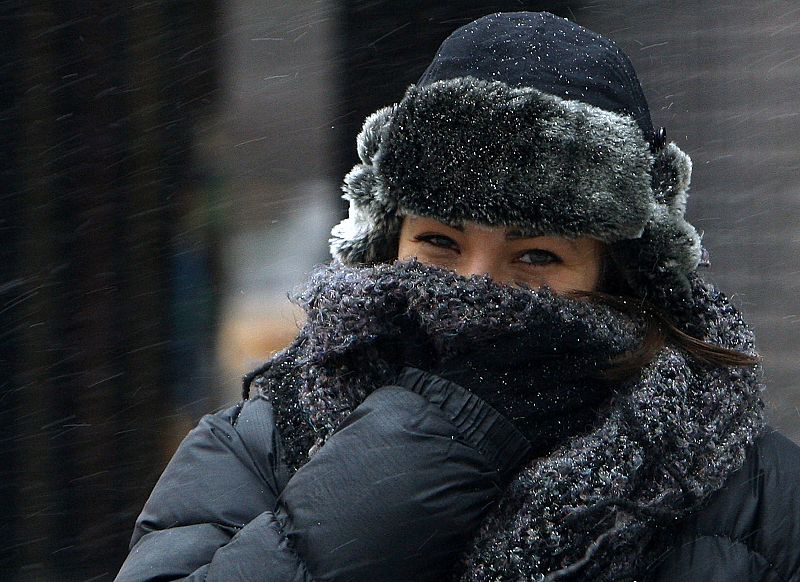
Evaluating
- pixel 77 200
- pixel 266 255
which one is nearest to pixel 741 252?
pixel 266 255

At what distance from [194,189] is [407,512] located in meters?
2.84

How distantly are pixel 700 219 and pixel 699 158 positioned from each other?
250 mm

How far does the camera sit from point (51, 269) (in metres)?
3.87

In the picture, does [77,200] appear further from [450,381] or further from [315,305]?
[450,381]

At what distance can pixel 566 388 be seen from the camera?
1682 millimetres

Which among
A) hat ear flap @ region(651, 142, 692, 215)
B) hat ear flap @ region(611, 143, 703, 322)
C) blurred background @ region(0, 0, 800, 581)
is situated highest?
hat ear flap @ region(651, 142, 692, 215)

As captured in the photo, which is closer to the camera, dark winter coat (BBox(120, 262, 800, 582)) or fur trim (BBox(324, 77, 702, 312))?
dark winter coat (BBox(120, 262, 800, 582))

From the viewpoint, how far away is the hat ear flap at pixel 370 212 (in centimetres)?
187

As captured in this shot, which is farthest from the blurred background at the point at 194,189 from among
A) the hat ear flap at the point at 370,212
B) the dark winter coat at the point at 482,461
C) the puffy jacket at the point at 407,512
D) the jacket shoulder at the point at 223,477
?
the puffy jacket at the point at 407,512

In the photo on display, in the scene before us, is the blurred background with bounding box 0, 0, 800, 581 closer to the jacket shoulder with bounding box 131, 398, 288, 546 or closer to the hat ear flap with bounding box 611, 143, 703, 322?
the jacket shoulder with bounding box 131, 398, 288, 546

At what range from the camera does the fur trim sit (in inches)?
67.0

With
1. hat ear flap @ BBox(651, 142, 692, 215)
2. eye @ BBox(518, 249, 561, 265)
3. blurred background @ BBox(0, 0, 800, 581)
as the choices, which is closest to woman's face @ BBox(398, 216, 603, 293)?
eye @ BBox(518, 249, 561, 265)

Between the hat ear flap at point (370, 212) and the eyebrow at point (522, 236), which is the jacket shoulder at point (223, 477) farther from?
the eyebrow at point (522, 236)

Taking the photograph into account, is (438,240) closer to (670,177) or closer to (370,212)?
(370,212)
